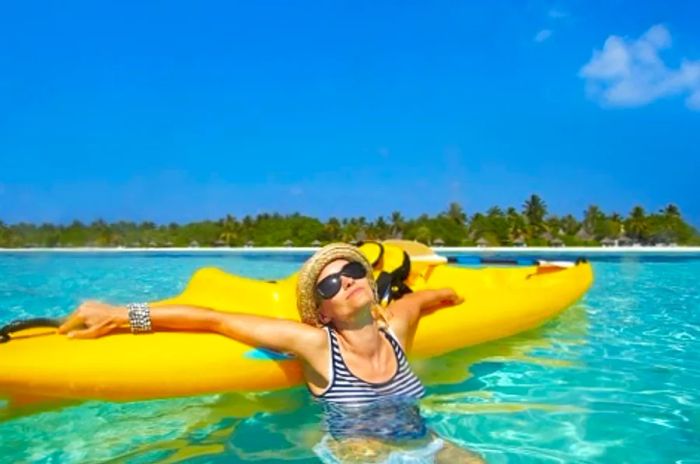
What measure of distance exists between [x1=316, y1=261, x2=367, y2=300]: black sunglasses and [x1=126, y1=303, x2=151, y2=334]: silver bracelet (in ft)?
2.74

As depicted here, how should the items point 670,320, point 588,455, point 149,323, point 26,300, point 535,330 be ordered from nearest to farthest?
point 588,455
point 149,323
point 535,330
point 670,320
point 26,300

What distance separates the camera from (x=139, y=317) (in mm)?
2750

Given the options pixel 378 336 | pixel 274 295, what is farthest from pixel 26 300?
pixel 378 336

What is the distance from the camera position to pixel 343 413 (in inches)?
93.7

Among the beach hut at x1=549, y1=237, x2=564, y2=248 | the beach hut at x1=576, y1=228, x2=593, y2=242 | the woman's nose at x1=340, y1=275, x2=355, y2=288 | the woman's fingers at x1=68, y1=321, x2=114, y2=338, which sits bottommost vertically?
the woman's fingers at x1=68, y1=321, x2=114, y2=338

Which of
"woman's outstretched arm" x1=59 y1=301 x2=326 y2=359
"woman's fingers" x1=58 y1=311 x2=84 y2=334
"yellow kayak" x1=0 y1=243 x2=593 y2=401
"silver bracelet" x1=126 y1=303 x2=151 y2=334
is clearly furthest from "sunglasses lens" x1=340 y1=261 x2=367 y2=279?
"woman's fingers" x1=58 y1=311 x2=84 y2=334

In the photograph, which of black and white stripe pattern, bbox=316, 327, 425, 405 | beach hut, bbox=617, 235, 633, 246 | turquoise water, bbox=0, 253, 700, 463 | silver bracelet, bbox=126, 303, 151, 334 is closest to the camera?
black and white stripe pattern, bbox=316, 327, 425, 405

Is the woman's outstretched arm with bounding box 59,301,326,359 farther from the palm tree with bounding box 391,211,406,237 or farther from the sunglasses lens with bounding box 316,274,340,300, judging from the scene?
the palm tree with bounding box 391,211,406,237

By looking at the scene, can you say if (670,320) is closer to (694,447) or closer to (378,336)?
(694,447)

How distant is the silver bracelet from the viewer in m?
2.75

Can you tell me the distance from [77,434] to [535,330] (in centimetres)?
360

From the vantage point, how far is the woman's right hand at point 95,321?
2.75 m

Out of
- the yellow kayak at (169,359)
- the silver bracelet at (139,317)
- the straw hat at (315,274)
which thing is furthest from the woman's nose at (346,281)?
the silver bracelet at (139,317)

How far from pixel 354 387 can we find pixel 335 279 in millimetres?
415
